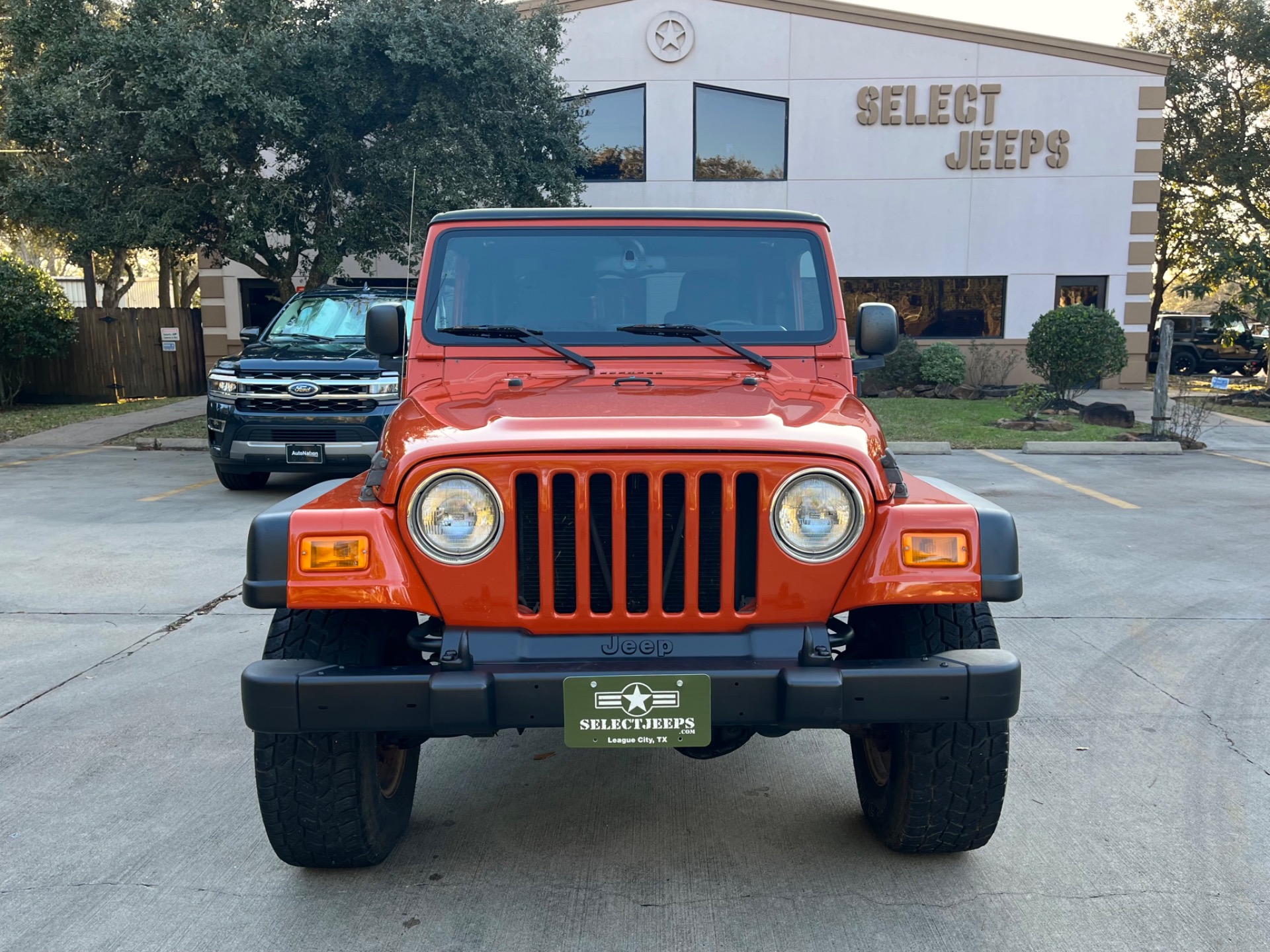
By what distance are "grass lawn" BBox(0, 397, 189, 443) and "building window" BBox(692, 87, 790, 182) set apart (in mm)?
10477

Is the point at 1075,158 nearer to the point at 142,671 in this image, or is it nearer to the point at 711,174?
the point at 711,174

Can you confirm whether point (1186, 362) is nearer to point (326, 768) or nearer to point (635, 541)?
point (635, 541)

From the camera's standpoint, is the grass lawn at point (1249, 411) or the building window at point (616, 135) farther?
the building window at point (616, 135)

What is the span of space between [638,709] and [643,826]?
998 millimetres

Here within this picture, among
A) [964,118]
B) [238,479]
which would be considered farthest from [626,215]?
[964,118]

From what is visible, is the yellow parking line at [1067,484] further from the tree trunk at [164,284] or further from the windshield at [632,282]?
the tree trunk at [164,284]

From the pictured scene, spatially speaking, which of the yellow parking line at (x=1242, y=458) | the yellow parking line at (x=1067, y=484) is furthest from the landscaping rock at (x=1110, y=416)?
the yellow parking line at (x=1067, y=484)

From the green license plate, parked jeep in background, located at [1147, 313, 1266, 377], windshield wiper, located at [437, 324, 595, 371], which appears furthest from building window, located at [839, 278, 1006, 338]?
the green license plate

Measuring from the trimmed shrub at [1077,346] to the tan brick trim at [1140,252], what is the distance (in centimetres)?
495

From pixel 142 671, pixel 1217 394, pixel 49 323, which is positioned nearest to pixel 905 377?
pixel 1217 394

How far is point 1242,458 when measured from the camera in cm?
1252

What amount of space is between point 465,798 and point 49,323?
55.6 ft

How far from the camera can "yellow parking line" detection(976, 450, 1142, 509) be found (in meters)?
9.42

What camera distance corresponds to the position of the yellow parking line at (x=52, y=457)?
11.9m
